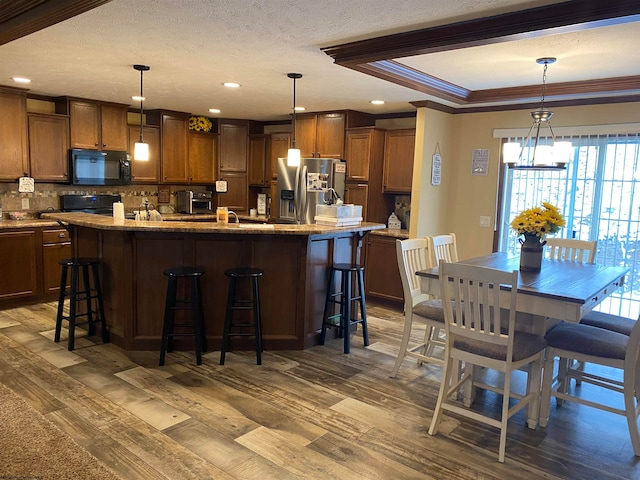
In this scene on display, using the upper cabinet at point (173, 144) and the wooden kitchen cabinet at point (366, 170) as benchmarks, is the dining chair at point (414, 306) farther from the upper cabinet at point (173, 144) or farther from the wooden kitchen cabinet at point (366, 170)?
the upper cabinet at point (173, 144)

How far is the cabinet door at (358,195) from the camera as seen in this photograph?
5.96 metres

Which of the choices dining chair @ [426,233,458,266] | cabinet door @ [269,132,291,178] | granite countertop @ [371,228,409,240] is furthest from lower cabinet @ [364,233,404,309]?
cabinet door @ [269,132,291,178]

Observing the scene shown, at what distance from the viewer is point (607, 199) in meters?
4.72

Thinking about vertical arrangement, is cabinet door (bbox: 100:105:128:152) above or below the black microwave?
above

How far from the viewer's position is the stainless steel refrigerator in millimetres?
6062

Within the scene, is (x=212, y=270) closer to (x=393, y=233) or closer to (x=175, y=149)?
(x=393, y=233)

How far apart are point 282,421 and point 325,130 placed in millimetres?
4172

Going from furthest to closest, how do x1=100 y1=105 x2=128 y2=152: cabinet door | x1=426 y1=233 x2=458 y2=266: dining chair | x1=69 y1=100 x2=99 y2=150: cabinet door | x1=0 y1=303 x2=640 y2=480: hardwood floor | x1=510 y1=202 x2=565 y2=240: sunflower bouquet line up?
x1=100 y1=105 x2=128 y2=152: cabinet door
x1=69 y1=100 x2=99 y2=150: cabinet door
x1=426 y1=233 x2=458 y2=266: dining chair
x1=510 y1=202 x2=565 y2=240: sunflower bouquet
x1=0 y1=303 x2=640 y2=480: hardwood floor

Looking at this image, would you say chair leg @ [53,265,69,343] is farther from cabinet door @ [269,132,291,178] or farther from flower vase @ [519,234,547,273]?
flower vase @ [519,234,547,273]

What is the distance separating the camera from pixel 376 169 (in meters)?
5.98

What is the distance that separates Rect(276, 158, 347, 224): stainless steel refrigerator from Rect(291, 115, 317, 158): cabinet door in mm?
292

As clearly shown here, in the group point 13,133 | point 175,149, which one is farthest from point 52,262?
point 175,149

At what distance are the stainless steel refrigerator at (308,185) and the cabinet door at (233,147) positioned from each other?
1196 mm

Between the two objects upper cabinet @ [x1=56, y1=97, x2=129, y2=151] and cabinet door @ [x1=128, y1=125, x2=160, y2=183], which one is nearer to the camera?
upper cabinet @ [x1=56, y1=97, x2=129, y2=151]
